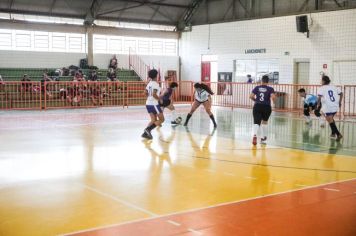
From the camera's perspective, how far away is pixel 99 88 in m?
25.2

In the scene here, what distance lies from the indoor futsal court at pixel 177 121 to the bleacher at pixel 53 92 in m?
0.07

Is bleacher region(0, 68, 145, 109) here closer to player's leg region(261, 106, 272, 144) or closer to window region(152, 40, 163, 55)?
window region(152, 40, 163, 55)

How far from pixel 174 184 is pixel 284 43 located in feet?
67.9

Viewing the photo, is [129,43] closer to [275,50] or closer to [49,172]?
[275,50]

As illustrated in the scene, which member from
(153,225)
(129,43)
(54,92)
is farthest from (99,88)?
(153,225)

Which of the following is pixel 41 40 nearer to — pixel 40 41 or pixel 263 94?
pixel 40 41

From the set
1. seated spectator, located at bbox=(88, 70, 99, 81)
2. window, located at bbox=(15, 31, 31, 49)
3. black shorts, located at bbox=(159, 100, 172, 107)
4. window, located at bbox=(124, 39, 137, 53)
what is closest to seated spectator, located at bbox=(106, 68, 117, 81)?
seated spectator, located at bbox=(88, 70, 99, 81)

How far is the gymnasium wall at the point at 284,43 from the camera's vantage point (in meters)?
23.9

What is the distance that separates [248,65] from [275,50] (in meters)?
2.49

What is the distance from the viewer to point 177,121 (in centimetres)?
1738

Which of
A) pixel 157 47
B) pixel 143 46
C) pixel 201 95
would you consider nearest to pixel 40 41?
pixel 143 46

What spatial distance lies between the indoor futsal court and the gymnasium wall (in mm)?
79

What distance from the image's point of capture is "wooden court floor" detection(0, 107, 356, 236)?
5.67 meters

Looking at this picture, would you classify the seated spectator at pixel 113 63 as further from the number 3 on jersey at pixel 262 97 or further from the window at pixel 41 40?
the number 3 on jersey at pixel 262 97
